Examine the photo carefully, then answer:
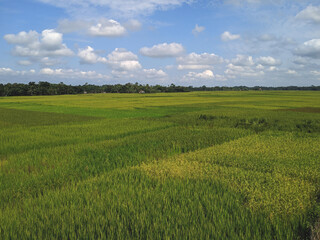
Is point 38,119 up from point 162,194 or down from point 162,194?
up

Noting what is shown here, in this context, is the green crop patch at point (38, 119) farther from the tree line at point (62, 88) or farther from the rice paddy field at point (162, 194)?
the tree line at point (62, 88)

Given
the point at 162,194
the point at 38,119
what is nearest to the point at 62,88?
the point at 38,119

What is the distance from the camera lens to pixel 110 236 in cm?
361

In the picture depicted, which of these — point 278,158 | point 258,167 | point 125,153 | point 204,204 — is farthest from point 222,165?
point 125,153

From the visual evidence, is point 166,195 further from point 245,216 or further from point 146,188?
point 245,216

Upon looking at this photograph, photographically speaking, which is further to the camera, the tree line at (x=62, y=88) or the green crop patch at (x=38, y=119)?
the tree line at (x=62, y=88)

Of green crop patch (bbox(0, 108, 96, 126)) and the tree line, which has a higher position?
the tree line

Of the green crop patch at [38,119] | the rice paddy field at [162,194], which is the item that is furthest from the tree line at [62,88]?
the rice paddy field at [162,194]

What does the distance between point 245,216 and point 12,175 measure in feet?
20.5

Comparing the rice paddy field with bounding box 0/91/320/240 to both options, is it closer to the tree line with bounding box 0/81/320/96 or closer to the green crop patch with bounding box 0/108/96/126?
the green crop patch with bounding box 0/108/96/126

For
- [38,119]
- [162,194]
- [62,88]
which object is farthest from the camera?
[62,88]

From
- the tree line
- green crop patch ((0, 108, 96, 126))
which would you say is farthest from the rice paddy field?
the tree line

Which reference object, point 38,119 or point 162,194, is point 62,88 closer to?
point 38,119

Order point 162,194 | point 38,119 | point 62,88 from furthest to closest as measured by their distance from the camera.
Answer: point 62,88 → point 38,119 → point 162,194
